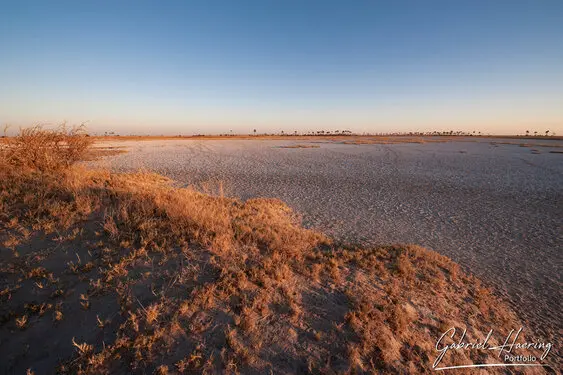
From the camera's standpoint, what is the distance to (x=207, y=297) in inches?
159

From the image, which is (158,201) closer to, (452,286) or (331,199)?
(452,286)

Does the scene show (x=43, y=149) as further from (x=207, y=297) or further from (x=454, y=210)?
(x=454, y=210)

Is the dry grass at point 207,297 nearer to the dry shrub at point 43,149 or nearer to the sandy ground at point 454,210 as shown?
the sandy ground at point 454,210

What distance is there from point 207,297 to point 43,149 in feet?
39.0

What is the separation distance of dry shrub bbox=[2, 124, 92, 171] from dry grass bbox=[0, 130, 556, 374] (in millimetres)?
4634

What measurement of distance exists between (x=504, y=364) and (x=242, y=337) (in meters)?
4.12

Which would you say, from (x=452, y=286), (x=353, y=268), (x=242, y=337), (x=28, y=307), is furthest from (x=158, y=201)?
(x=452, y=286)

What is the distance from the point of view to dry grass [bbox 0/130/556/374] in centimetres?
332

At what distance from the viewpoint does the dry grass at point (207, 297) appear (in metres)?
3.32

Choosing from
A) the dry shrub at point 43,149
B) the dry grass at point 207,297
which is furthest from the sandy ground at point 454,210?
the dry shrub at point 43,149

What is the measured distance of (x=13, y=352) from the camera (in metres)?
3.25

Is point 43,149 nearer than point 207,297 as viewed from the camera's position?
No

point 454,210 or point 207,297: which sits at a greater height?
point 207,297

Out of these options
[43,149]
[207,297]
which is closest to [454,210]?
[207,297]
